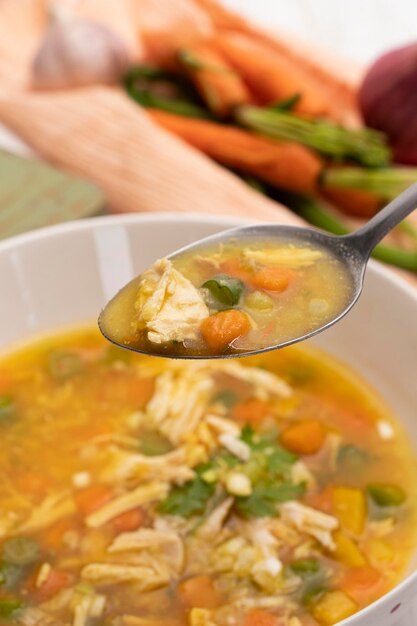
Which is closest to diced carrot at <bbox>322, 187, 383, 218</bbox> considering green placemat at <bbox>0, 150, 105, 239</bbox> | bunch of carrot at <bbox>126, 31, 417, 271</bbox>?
bunch of carrot at <bbox>126, 31, 417, 271</bbox>

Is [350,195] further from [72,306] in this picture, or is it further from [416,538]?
[416,538]

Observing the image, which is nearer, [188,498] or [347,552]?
[347,552]

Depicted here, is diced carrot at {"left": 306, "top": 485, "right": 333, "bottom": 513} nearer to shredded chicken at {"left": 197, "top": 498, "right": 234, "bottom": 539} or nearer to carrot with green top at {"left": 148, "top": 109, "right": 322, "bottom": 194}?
shredded chicken at {"left": 197, "top": 498, "right": 234, "bottom": 539}

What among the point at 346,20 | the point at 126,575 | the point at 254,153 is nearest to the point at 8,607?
the point at 126,575

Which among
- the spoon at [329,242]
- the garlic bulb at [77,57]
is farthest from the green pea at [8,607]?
the garlic bulb at [77,57]

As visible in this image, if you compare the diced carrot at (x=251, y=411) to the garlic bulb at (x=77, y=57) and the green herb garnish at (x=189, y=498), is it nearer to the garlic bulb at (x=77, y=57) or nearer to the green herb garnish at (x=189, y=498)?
the green herb garnish at (x=189, y=498)

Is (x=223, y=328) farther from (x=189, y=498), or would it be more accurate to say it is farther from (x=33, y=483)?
(x=33, y=483)

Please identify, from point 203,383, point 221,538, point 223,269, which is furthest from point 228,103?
point 221,538
